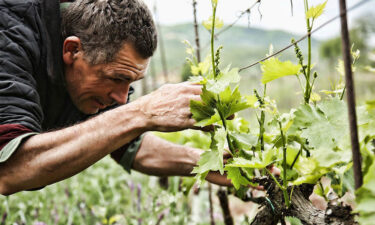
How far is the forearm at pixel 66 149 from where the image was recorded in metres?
1.16

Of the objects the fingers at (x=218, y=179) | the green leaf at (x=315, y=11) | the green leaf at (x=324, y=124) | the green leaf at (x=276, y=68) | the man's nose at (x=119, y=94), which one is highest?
the green leaf at (x=315, y=11)

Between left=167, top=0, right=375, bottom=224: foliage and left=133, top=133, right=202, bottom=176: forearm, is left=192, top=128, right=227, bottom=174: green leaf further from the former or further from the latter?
left=133, top=133, right=202, bottom=176: forearm

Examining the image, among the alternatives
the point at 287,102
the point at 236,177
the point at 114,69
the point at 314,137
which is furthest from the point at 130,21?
the point at 287,102

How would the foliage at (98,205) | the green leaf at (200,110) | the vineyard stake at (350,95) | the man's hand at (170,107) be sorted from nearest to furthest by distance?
1. the vineyard stake at (350,95)
2. the green leaf at (200,110)
3. the man's hand at (170,107)
4. the foliage at (98,205)

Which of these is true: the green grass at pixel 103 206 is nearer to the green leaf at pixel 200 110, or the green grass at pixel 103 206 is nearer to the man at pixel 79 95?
the man at pixel 79 95

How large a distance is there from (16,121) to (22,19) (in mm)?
565

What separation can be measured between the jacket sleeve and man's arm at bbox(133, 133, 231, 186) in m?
0.64

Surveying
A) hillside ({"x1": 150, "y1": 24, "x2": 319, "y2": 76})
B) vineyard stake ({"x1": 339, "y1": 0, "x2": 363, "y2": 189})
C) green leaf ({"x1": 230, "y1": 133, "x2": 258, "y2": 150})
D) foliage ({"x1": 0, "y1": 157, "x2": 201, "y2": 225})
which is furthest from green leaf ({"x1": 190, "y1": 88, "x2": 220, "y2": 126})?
hillside ({"x1": 150, "y1": 24, "x2": 319, "y2": 76})

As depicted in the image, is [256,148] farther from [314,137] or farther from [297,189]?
[314,137]

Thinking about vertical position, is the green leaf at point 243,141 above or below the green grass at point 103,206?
above

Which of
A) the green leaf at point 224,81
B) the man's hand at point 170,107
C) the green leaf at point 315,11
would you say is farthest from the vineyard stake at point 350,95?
the man's hand at point 170,107

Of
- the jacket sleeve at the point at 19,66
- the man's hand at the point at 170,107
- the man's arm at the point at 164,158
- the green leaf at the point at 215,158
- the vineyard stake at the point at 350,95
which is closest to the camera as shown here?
the vineyard stake at the point at 350,95

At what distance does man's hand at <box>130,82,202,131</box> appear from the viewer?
108cm

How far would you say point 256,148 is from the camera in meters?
0.99
